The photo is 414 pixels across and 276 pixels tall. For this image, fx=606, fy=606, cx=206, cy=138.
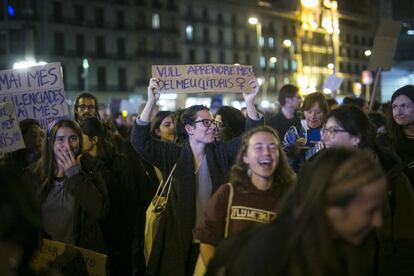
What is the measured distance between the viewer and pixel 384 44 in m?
8.75

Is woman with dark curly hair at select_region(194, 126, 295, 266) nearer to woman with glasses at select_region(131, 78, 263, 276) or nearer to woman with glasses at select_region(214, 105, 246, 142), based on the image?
woman with glasses at select_region(131, 78, 263, 276)

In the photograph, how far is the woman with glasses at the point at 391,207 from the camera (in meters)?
3.75

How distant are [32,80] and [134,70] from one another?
61049mm

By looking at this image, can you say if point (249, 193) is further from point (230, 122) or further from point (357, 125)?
point (230, 122)

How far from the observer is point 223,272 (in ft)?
9.17

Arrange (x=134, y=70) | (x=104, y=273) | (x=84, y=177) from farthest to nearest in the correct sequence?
(x=134, y=70) < (x=84, y=177) < (x=104, y=273)

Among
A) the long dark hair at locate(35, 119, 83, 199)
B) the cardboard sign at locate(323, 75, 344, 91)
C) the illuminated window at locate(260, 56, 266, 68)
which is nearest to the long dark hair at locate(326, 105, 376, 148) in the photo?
the long dark hair at locate(35, 119, 83, 199)

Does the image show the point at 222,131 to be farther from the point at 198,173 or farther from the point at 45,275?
the point at 45,275

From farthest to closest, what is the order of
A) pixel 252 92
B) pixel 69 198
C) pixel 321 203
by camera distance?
pixel 252 92 → pixel 69 198 → pixel 321 203

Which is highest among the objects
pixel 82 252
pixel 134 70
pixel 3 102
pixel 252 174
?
pixel 134 70

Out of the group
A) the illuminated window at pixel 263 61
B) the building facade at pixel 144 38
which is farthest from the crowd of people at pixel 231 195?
the illuminated window at pixel 263 61

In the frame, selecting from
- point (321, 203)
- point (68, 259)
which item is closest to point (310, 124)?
point (68, 259)

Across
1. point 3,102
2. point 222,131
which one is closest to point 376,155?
point 222,131

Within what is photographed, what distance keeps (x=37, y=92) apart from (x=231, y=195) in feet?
12.1
